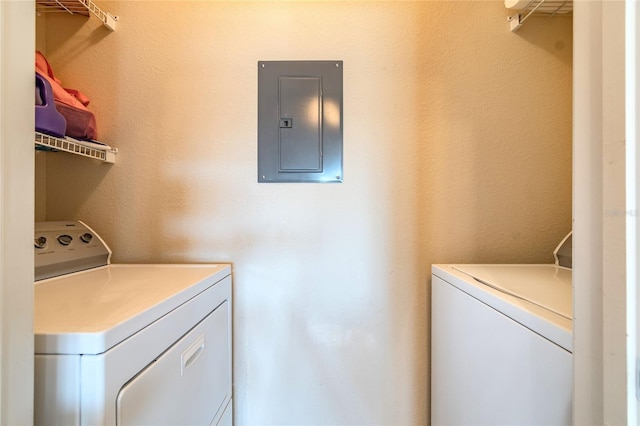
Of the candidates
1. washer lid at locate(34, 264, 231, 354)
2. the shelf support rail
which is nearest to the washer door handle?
washer lid at locate(34, 264, 231, 354)

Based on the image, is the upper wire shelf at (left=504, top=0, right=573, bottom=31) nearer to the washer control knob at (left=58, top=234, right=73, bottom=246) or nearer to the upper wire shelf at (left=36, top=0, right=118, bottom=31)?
the upper wire shelf at (left=36, top=0, right=118, bottom=31)

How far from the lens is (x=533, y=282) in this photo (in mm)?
831

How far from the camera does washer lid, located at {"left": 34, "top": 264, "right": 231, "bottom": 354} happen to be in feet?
1.56

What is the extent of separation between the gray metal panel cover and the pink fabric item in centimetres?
65

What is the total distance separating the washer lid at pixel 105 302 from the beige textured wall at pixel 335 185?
0.23 m

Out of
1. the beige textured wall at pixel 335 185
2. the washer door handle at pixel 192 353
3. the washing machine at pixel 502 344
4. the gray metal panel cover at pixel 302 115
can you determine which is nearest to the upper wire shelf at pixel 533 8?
the beige textured wall at pixel 335 185

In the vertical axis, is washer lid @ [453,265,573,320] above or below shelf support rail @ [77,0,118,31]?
below

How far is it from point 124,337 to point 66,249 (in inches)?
28.2

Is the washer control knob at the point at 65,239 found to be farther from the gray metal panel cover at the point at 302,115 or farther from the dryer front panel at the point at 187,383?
the gray metal panel cover at the point at 302,115

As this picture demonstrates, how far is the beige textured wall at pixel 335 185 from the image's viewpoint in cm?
116

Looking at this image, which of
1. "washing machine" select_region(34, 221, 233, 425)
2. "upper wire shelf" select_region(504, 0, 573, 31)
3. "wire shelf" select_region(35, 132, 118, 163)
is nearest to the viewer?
"washing machine" select_region(34, 221, 233, 425)

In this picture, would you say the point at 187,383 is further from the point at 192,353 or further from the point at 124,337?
the point at 124,337

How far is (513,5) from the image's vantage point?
108 centimetres

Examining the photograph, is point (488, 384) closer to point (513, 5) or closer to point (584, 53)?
point (584, 53)
